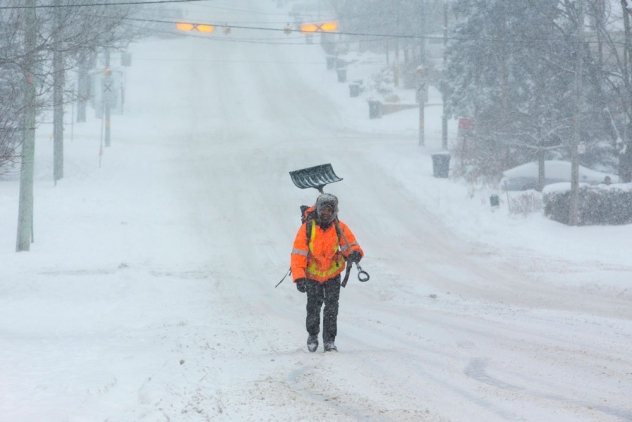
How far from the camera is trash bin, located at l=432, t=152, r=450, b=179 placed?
25016 millimetres

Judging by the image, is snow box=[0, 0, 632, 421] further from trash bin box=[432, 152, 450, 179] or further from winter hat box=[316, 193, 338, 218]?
winter hat box=[316, 193, 338, 218]

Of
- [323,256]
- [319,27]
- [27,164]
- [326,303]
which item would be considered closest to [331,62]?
[319,27]

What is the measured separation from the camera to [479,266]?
50.8 ft

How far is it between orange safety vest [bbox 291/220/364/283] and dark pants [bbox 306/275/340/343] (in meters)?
0.12

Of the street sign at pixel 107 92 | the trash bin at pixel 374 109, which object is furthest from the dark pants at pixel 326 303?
the trash bin at pixel 374 109

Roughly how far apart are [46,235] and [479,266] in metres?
9.75

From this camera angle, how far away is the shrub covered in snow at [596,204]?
18.1 metres

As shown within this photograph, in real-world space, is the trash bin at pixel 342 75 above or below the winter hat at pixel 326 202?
above

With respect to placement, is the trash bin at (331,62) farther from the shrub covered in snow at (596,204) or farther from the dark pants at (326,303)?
the dark pants at (326,303)

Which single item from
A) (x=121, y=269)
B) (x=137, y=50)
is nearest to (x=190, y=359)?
(x=121, y=269)

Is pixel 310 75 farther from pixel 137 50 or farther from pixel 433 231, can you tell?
pixel 433 231

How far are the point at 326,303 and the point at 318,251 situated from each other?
25.1 inches

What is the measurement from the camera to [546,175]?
2495cm

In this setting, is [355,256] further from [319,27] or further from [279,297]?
[319,27]
